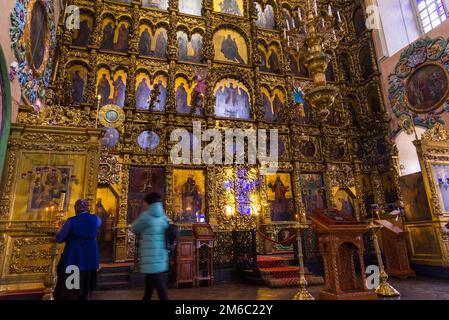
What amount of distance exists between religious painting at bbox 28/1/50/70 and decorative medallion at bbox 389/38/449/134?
11874 millimetres

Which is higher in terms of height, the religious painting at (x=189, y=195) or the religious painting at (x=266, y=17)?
the religious painting at (x=266, y=17)

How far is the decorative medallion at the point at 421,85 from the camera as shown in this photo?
9867 millimetres

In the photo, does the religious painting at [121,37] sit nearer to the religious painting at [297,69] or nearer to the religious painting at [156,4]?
the religious painting at [156,4]

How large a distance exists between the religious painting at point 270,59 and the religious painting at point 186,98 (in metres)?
3.63

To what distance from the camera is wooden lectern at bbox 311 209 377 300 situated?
4.36 m

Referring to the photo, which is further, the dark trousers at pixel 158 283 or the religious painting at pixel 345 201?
the religious painting at pixel 345 201

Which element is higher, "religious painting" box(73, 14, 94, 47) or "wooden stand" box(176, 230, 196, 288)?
"religious painting" box(73, 14, 94, 47)

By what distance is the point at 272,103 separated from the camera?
1220 centimetres

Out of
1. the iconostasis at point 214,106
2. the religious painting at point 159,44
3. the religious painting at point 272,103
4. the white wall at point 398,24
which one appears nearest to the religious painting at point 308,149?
the iconostasis at point 214,106

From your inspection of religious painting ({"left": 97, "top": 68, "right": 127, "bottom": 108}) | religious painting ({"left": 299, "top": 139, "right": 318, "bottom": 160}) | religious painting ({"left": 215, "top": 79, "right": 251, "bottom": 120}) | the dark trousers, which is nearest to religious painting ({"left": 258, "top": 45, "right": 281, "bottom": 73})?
religious painting ({"left": 215, "top": 79, "right": 251, "bottom": 120})

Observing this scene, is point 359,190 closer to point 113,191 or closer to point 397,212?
point 397,212

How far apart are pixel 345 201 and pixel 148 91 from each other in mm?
9064

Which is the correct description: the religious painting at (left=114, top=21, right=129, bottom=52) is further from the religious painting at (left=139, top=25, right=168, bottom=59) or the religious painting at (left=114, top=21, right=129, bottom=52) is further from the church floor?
the church floor
